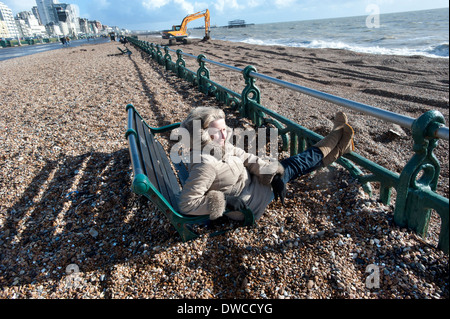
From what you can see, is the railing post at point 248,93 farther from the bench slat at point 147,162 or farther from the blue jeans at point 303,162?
the bench slat at point 147,162

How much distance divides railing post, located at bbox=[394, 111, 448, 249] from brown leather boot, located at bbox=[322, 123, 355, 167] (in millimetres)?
805

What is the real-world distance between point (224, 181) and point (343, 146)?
133 centimetres

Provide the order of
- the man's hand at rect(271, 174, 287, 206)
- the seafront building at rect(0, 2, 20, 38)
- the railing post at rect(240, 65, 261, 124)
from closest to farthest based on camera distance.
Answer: the man's hand at rect(271, 174, 287, 206) → the railing post at rect(240, 65, 261, 124) → the seafront building at rect(0, 2, 20, 38)

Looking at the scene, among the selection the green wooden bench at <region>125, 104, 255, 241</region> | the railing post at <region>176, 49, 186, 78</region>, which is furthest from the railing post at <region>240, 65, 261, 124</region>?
the railing post at <region>176, 49, 186, 78</region>

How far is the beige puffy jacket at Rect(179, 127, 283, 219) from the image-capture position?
7.20 ft

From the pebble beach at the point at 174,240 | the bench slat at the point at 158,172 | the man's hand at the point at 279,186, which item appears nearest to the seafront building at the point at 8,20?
the pebble beach at the point at 174,240

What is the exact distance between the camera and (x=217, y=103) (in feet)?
21.6

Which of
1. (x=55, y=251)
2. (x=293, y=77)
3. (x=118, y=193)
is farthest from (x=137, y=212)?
(x=293, y=77)

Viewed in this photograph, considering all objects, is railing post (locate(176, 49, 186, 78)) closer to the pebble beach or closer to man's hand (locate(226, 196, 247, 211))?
the pebble beach

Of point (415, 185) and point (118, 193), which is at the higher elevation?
point (415, 185)

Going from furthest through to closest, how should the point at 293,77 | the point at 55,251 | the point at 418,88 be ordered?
1. the point at 293,77
2. the point at 418,88
3. the point at 55,251

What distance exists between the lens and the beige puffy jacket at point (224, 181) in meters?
2.19
